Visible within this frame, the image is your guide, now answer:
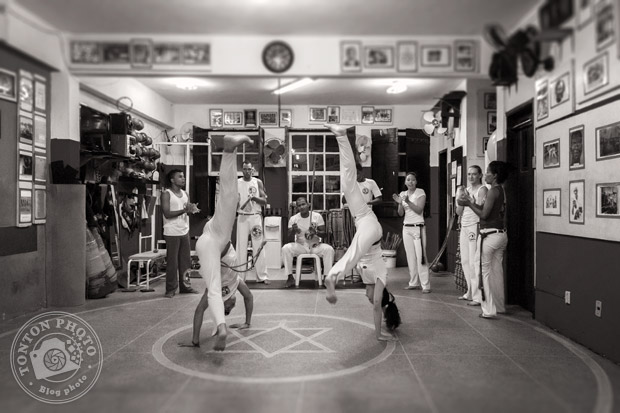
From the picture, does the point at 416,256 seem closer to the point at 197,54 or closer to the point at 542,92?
the point at 542,92

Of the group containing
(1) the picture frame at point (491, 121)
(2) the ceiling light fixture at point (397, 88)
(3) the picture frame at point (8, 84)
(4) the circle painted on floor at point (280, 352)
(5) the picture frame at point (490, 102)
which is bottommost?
(4) the circle painted on floor at point (280, 352)

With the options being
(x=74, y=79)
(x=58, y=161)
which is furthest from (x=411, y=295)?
(x=74, y=79)

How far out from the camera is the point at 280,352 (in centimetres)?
402

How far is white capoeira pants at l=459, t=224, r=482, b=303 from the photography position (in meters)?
6.05

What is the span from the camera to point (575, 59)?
1894 mm

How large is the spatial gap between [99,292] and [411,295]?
443 cm

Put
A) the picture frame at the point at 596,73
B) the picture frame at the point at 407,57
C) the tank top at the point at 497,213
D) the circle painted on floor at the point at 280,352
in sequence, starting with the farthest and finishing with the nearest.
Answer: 1. the tank top at the point at 497,213
2. the circle painted on floor at the point at 280,352
3. the picture frame at the point at 407,57
4. the picture frame at the point at 596,73

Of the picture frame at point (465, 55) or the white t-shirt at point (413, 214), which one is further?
the white t-shirt at point (413, 214)

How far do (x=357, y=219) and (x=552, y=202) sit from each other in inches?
84.1

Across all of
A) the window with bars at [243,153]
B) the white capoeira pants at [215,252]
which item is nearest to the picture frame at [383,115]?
the window with bars at [243,153]

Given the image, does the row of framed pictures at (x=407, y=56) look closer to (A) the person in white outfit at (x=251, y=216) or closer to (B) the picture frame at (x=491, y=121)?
(A) the person in white outfit at (x=251, y=216)

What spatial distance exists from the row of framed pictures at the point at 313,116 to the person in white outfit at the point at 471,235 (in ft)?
14.4

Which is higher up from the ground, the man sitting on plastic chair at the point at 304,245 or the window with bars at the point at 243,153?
the window with bars at the point at 243,153

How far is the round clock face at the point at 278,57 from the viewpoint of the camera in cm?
219
